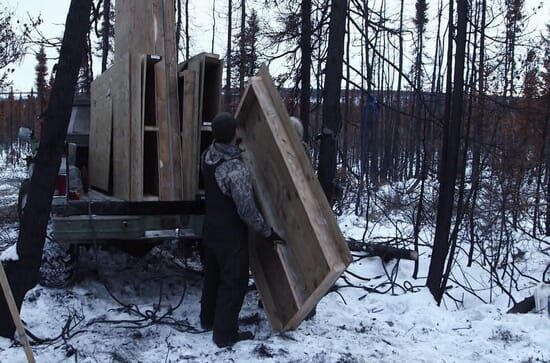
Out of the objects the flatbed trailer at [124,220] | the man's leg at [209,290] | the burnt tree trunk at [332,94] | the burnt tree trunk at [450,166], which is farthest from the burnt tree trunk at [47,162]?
the burnt tree trunk at [450,166]

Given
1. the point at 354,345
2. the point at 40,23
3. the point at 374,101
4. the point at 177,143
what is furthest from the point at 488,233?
the point at 40,23

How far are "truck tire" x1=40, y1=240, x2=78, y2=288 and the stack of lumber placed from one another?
926mm

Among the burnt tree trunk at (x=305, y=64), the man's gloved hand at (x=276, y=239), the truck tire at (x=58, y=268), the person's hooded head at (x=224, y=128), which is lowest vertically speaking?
the truck tire at (x=58, y=268)

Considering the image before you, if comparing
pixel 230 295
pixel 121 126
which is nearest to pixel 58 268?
pixel 121 126

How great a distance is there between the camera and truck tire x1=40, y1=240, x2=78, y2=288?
5828 mm

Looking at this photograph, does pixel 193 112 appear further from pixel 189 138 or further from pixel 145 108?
pixel 145 108

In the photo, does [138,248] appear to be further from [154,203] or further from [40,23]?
[40,23]

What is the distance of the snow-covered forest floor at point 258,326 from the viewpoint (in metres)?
4.19

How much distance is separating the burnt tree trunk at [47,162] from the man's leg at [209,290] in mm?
1424

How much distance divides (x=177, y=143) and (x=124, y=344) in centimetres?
209

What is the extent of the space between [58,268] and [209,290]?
253 centimetres

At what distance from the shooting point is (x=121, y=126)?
18.9 feet

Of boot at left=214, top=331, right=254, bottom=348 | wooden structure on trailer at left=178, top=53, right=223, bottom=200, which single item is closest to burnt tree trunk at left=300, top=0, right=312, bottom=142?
wooden structure on trailer at left=178, top=53, right=223, bottom=200

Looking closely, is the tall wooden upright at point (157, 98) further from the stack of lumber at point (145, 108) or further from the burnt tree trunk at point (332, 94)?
the burnt tree trunk at point (332, 94)
